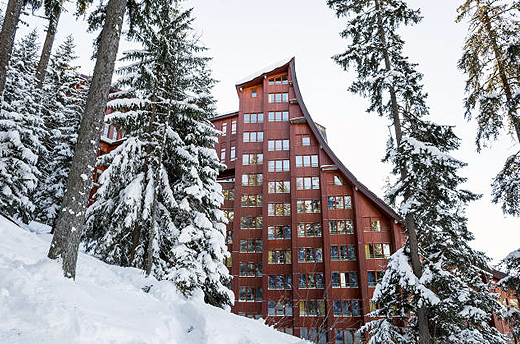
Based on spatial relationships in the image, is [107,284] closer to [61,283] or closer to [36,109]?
[61,283]

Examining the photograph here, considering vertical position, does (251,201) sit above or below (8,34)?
below

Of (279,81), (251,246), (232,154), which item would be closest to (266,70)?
(279,81)

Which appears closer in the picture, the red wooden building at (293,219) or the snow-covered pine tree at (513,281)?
the snow-covered pine tree at (513,281)

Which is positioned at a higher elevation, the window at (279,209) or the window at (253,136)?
the window at (253,136)

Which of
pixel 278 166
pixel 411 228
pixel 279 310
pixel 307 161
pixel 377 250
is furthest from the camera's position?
pixel 278 166

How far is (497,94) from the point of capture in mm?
10523

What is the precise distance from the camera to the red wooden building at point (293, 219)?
1019 inches

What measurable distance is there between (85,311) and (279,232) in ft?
85.6

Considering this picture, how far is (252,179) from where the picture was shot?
104 feet

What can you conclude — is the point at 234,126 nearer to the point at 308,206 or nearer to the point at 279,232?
the point at 308,206

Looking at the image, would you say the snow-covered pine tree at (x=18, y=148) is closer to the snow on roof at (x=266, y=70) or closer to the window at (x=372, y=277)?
the snow on roof at (x=266, y=70)

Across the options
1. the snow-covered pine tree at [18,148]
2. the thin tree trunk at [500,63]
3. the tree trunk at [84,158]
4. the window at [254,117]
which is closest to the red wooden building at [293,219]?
the window at [254,117]

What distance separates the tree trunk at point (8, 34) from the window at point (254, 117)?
2491cm

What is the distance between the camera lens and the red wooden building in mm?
25875
